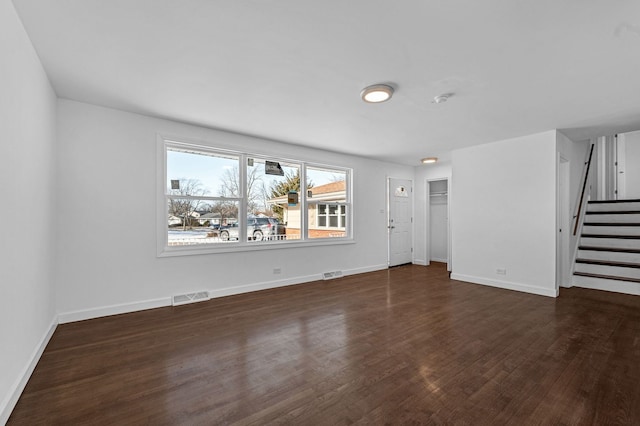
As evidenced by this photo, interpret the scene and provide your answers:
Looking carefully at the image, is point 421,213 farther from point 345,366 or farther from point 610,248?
point 345,366

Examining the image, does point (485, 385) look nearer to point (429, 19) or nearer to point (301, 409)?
point (301, 409)

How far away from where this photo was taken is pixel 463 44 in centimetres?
220

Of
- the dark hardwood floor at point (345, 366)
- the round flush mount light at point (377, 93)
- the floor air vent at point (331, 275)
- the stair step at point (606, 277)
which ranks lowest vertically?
the dark hardwood floor at point (345, 366)

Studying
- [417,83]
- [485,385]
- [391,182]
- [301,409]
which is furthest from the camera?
[391,182]

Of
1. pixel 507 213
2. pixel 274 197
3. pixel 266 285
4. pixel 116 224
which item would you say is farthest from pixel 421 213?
pixel 116 224

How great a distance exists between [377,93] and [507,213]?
344cm

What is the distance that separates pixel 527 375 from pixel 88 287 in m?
4.50

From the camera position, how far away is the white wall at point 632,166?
6102 millimetres

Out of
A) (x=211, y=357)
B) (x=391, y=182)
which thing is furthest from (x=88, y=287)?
(x=391, y=182)

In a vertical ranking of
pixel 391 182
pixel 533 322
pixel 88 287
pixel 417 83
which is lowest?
pixel 533 322

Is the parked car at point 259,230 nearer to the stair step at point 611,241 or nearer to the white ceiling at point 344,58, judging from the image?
the white ceiling at point 344,58

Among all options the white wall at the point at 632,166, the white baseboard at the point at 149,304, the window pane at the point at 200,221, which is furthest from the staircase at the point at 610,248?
the window pane at the point at 200,221

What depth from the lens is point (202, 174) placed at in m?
4.26

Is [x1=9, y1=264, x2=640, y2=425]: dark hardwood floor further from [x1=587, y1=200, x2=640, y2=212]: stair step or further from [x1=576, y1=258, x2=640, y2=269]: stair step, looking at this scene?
Result: [x1=587, y1=200, x2=640, y2=212]: stair step
